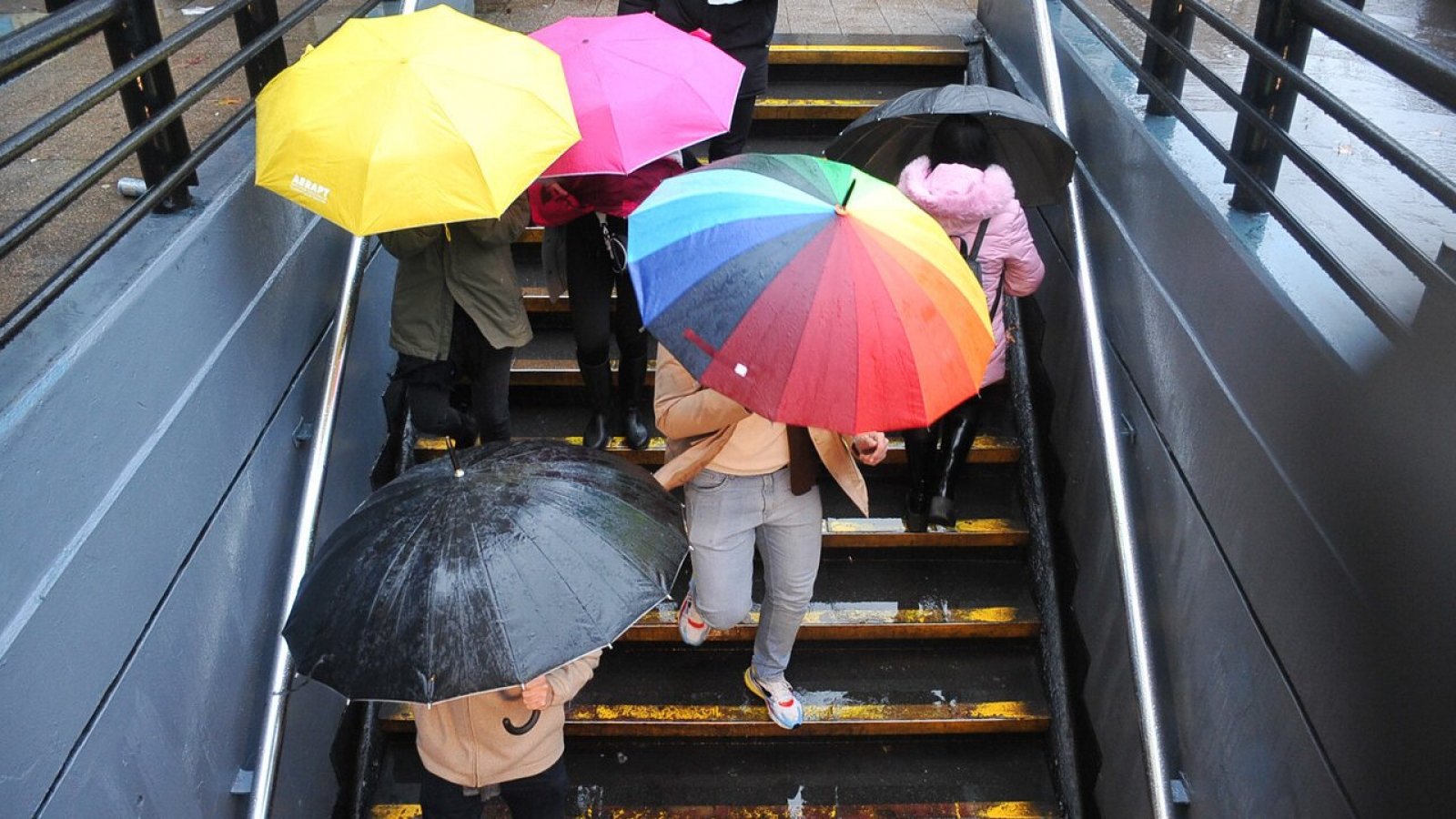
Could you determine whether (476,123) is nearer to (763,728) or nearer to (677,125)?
(677,125)

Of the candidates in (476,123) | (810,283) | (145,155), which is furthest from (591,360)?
(810,283)

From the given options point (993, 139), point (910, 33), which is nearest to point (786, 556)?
point (993, 139)

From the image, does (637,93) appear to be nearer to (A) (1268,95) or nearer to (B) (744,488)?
(B) (744,488)

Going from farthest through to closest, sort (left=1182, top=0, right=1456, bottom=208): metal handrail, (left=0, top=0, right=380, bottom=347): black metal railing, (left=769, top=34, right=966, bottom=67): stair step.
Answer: (left=769, top=34, right=966, bottom=67): stair step
(left=0, top=0, right=380, bottom=347): black metal railing
(left=1182, top=0, right=1456, bottom=208): metal handrail

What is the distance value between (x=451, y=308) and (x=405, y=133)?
0.81 m

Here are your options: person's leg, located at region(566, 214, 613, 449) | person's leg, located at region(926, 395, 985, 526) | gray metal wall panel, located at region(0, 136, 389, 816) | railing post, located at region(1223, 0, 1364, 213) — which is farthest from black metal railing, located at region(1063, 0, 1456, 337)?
gray metal wall panel, located at region(0, 136, 389, 816)

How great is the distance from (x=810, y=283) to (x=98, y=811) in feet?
6.63

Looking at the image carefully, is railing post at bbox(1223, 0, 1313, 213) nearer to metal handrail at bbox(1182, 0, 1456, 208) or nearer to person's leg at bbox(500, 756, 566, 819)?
metal handrail at bbox(1182, 0, 1456, 208)

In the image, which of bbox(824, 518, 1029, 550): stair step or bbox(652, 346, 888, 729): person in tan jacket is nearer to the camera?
bbox(652, 346, 888, 729): person in tan jacket

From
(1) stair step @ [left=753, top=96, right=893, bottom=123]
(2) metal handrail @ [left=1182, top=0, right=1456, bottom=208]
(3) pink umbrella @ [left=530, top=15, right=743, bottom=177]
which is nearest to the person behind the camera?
(2) metal handrail @ [left=1182, top=0, right=1456, bottom=208]

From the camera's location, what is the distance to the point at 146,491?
2746 millimetres

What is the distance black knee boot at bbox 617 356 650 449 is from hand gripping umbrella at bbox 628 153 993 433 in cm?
193

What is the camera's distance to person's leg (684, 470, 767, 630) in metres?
3.35

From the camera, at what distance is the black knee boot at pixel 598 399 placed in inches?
172
